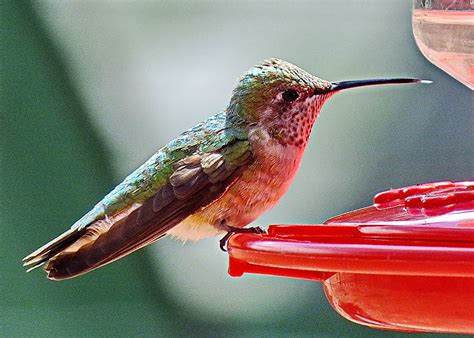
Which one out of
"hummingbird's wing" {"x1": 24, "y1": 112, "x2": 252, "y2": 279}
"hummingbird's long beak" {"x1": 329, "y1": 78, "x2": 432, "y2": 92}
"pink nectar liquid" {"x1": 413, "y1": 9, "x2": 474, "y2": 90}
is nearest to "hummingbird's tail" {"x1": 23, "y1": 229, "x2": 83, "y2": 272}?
"hummingbird's wing" {"x1": 24, "y1": 112, "x2": 252, "y2": 279}

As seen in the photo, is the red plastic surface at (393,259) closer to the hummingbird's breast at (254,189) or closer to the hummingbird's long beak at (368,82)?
the hummingbird's long beak at (368,82)

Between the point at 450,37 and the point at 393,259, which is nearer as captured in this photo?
the point at 393,259

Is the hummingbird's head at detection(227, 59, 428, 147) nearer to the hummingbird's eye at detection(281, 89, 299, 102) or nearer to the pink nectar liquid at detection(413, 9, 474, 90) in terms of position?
the hummingbird's eye at detection(281, 89, 299, 102)

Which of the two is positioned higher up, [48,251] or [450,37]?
[450,37]

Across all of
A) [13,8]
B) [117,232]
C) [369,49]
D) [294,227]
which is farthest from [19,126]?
[294,227]

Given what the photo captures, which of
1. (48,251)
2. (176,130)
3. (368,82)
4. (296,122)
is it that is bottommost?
(176,130)

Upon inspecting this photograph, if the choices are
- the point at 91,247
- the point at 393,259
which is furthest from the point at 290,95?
the point at 393,259

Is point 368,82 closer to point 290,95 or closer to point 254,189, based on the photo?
point 290,95

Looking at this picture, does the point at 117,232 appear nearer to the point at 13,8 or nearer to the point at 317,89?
the point at 317,89
